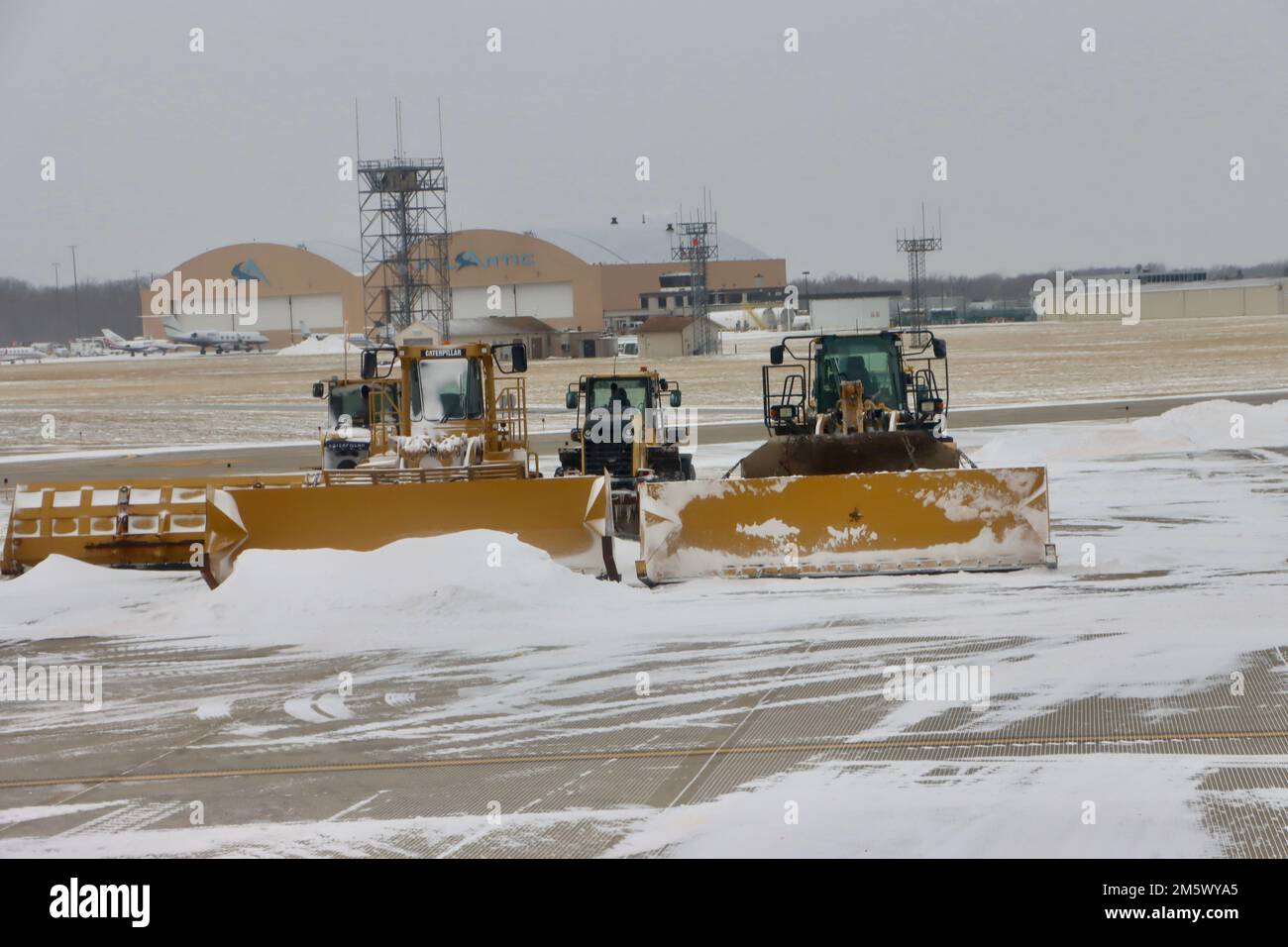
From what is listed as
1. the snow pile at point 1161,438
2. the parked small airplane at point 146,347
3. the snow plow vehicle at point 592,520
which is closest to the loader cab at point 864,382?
the snow plow vehicle at point 592,520

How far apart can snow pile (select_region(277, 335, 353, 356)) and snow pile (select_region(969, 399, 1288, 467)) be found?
3172 inches

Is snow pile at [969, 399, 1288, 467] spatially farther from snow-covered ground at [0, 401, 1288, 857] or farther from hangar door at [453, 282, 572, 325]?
hangar door at [453, 282, 572, 325]

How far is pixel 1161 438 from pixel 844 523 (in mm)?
15084

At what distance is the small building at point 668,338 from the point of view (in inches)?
3351

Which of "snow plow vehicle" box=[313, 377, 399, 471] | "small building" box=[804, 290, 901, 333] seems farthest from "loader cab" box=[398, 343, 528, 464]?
"small building" box=[804, 290, 901, 333]

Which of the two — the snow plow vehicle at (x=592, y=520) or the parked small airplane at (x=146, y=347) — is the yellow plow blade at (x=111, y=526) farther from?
the parked small airplane at (x=146, y=347)

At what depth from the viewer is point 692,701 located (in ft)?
29.4

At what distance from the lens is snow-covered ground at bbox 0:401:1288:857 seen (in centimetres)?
654

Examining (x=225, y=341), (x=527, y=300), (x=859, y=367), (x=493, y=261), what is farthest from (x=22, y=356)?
(x=859, y=367)

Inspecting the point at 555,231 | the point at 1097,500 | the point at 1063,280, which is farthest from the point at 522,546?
the point at 1063,280

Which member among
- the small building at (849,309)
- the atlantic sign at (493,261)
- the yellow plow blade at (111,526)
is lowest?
the yellow plow blade at (111,526)

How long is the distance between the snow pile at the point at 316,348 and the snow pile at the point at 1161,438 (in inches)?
3172

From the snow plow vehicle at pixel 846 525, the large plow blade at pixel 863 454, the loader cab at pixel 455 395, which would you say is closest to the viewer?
the snow plow vehicle at pixel 846 525
